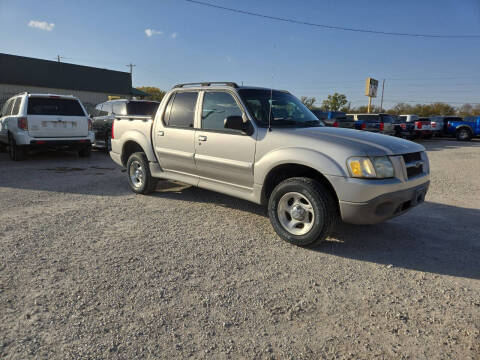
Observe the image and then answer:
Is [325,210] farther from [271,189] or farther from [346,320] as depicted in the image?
[346,320]

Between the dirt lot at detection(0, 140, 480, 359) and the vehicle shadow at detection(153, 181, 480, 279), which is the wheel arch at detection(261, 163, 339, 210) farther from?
the vehicle shadow at detection(153, 181, 480, 279)

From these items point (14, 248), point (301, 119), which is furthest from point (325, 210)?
point (14, 248)

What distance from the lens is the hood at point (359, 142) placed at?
3.47 metres

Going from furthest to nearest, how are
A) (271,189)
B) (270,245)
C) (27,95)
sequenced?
1. (27,95)
2. (271,189)
3. (270,245)


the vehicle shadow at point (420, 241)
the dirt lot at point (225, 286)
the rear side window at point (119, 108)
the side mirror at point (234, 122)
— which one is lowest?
the dirt lot at point (225, 286)

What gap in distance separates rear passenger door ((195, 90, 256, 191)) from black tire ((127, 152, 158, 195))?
130cm

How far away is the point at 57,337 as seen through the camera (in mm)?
2227

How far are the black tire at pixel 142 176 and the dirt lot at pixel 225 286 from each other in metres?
0.70

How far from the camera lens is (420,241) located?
4098 mm

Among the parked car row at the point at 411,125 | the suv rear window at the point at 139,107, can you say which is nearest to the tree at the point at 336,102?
the parked car row at the point at 411,125

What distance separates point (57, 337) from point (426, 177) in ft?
13.2

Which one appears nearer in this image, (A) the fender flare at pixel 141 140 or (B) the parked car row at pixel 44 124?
(A) the fender flare at pixel 141 140

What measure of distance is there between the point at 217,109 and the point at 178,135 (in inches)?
32.6

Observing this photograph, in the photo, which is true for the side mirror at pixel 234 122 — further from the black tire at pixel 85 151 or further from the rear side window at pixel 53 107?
the black tire at pixel 85 151
